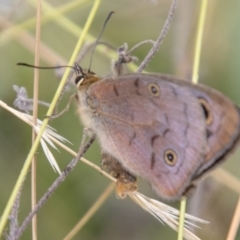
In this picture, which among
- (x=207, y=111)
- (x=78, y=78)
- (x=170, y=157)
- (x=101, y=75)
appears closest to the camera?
(x=207, y=111)

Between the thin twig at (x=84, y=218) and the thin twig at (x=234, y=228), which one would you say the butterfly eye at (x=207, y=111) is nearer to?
the thin twig at (x=234, y=228)

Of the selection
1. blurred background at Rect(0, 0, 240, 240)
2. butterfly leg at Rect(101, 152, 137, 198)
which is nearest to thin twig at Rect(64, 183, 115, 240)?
butterfly leg at Rect(101, 152, 137, 198)

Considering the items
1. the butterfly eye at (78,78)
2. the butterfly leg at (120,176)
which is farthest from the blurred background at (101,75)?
the butterfly leg at (120,176)

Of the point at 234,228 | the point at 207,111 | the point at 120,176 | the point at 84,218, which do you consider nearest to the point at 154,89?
the point at 207,111

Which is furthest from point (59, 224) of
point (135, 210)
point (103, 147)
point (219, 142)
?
point (219, 142)

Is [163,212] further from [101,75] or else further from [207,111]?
[101,75]

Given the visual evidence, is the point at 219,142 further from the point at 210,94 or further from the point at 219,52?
the point at 219,52
